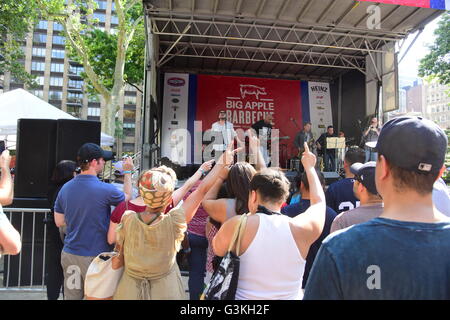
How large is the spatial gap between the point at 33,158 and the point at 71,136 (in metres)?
0.59

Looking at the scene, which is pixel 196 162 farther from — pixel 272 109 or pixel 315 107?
pixel 315 107

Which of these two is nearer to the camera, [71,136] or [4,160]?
[4,160]

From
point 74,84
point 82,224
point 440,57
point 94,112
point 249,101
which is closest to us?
point 82,224

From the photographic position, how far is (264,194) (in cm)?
176

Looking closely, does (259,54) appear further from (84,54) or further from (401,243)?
(401,243)

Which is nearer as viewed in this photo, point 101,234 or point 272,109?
point 101,234

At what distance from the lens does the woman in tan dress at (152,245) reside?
1.92 metres

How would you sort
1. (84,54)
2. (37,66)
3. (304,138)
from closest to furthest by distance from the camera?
1. (304,138)
2. (84,54)
3. (37,66)

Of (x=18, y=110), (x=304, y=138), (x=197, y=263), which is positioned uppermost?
(x=18, y=110)

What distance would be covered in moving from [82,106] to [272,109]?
225 feet

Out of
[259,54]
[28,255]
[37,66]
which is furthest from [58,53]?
[28,255]

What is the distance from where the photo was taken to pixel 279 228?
5.41ft

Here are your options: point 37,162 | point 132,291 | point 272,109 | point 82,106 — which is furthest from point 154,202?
point 82,106

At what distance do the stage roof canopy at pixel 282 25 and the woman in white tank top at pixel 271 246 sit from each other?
6.36 m
